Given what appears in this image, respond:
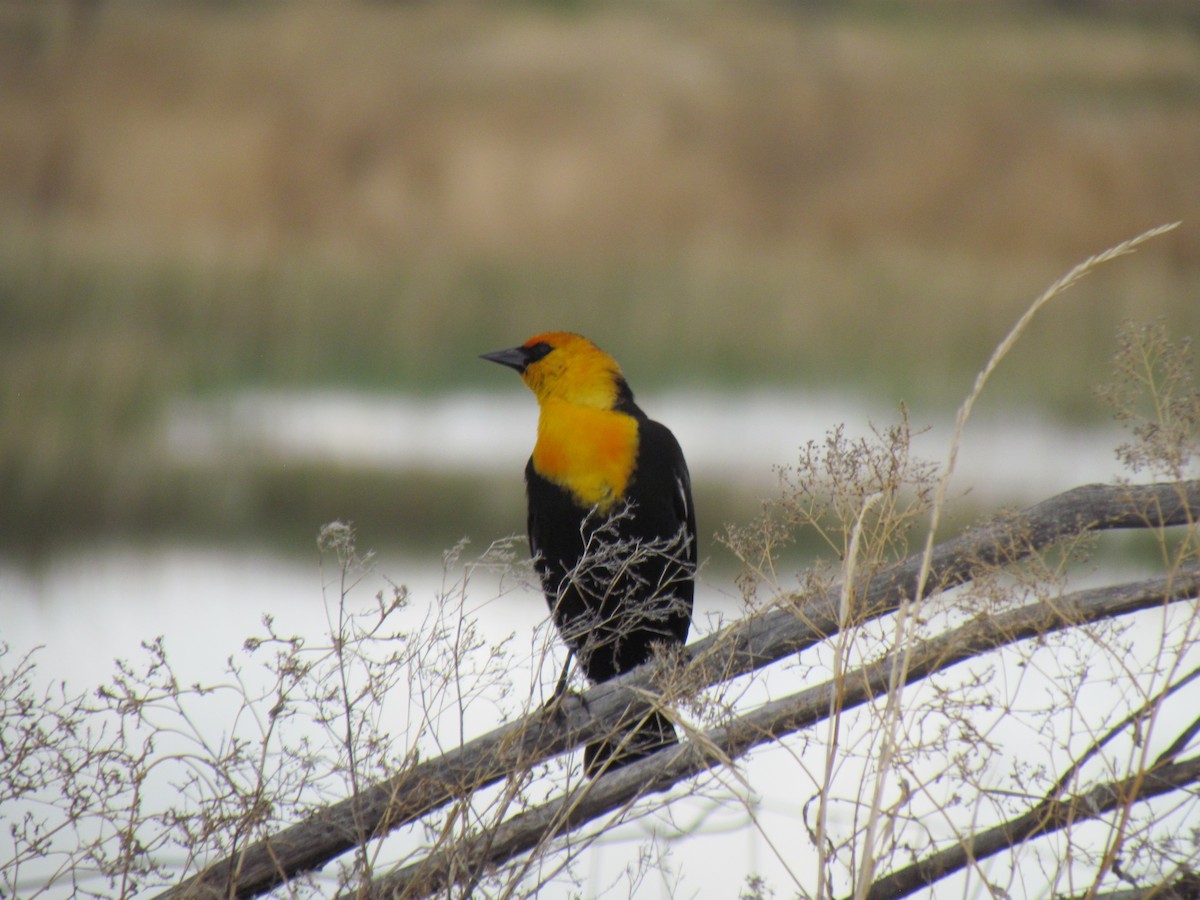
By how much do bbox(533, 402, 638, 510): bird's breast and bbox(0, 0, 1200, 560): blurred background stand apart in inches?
14.3

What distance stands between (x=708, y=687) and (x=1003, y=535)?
270 millimetres

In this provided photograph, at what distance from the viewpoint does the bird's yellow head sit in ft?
4.42

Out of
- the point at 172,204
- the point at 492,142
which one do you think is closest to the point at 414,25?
the point at 492,142

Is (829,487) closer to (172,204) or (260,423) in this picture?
(260,423)

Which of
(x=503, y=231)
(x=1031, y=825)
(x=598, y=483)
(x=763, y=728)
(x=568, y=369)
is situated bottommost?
(x=1031, y=825)

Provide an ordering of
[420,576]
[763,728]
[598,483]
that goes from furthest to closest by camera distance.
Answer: [420,576]
[598,483]
[763,728]

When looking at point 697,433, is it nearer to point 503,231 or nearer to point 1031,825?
point 503,231

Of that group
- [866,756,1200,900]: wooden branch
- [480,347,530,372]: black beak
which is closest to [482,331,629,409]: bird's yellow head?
[480,347,530,372]: black beak

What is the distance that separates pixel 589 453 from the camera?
4.23 feet

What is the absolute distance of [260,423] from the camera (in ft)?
5.34

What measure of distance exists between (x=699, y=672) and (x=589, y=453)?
1.41 ft

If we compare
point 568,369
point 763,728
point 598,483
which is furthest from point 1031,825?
point 568,369

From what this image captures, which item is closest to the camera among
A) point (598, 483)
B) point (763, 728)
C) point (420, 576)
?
point (763, 728)

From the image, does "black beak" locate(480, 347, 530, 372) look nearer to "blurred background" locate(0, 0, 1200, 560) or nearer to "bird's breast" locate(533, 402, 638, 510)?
"bird's breast" locate(533, 402, 638, 510)
